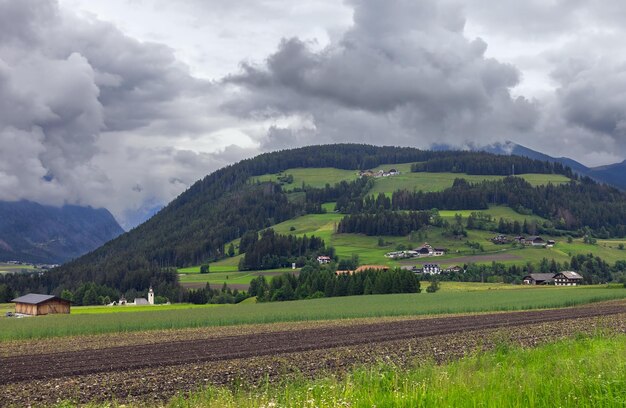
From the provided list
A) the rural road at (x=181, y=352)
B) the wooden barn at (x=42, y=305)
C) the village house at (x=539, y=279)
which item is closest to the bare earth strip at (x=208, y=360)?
the rural road at (x=181, y=352)

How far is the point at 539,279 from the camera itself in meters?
156

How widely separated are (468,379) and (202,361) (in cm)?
1825

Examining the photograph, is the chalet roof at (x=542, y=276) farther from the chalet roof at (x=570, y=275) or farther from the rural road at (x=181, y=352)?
Result: the rural road at (x=181, y=352)

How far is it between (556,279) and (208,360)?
146593 millimetres

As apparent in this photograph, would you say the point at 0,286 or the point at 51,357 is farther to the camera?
the point at 0,286

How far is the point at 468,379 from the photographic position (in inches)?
566

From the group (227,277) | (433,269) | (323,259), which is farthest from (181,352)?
(323,259)

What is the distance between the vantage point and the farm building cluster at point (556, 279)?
155 metres

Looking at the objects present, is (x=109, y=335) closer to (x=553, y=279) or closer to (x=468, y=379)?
(x=468, y=379)

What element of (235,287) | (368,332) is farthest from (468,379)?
(235,287)

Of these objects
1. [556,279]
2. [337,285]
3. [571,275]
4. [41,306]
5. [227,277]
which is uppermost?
[227,277]

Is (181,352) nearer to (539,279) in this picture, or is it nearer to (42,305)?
(42,305)

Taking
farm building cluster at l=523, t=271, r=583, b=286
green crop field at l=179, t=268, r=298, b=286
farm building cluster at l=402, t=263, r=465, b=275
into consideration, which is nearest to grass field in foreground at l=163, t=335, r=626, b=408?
farm building cluster at l=402, t=263, r=465, b=275

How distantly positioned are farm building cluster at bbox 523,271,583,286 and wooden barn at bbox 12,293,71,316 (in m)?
118
